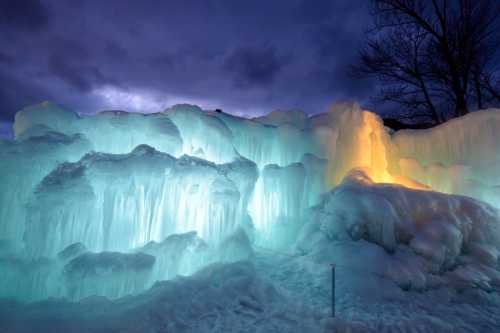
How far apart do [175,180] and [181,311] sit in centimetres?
260

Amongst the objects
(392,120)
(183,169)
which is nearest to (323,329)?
(183,169)

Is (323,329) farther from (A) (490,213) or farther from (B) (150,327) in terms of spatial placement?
(A) (490,213)

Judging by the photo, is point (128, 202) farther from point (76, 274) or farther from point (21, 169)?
point (21, 169)

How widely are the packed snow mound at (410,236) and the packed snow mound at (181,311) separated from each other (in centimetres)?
207

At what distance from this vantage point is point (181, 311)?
4008 mm

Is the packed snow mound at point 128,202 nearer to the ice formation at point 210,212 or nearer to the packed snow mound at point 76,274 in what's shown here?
the ice formation at point 210,212

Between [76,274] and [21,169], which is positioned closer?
[76,274]

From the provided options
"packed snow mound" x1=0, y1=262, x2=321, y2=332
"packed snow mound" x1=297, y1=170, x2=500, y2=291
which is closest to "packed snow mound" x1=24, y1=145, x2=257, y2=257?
"packed snow mound" x1=0, y1=262, x2=321, y2=332

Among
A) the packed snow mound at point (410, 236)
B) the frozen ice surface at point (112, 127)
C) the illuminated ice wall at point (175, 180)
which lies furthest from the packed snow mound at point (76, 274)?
the packed snow mound at point (410, 236)

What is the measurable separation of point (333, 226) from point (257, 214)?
7.36 feet

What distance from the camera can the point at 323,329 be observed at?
11.7ft

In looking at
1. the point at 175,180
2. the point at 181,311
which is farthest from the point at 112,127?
the point at 181,311

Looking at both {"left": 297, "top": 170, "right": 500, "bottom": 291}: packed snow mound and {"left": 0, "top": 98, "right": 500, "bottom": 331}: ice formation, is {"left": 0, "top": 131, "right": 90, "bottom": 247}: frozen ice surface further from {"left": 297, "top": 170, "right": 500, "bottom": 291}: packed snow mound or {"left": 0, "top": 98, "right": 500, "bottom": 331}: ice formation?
{"left": 297, "top": 170, "right": 500, "bottom": 291}: packed snow mound

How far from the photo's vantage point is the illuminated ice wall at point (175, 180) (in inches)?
191
